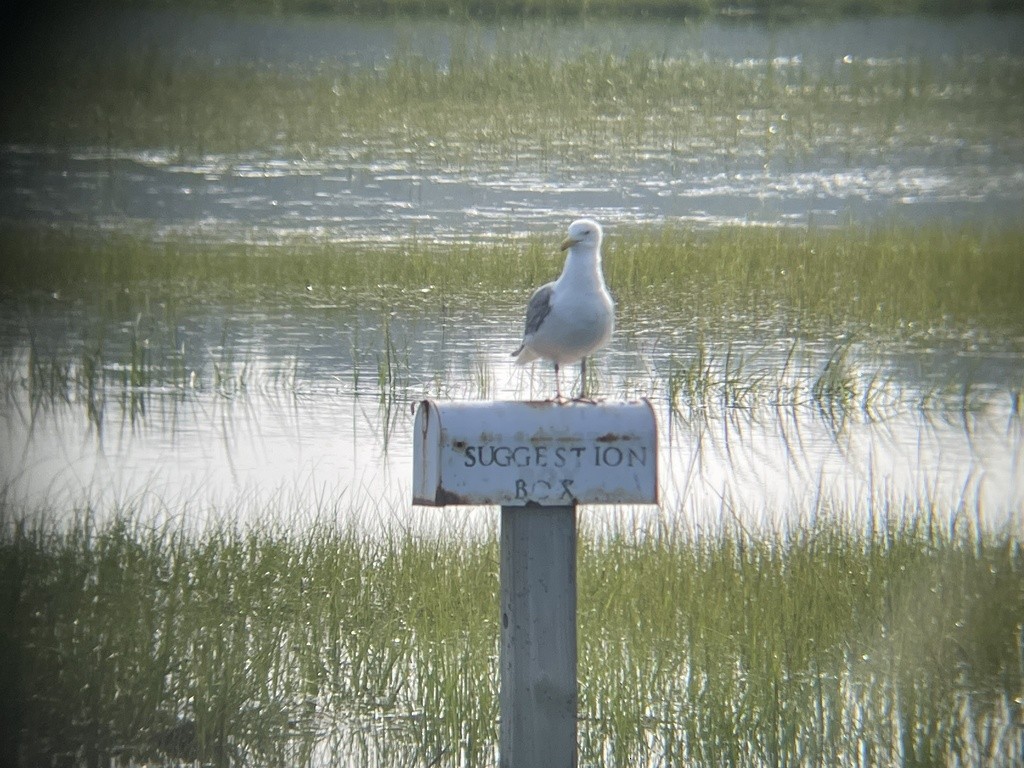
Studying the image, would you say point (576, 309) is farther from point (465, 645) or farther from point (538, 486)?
point (465, 645)

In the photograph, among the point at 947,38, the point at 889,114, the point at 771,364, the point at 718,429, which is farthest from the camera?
the point at 947,38

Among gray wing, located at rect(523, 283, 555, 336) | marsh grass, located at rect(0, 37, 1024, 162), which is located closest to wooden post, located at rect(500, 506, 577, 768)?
gray wing, located at rect(523, 283, 555, 336)

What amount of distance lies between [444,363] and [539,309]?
480cm

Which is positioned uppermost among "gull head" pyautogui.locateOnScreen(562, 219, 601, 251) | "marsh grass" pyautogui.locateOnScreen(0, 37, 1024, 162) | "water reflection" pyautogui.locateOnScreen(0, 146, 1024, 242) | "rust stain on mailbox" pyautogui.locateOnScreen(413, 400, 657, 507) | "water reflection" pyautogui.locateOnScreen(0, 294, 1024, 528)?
"marsh grass" pyautogui.locateOnScreen(0, 37, 1024, 162)

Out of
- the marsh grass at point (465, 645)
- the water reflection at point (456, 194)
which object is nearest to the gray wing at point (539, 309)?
the marsh grass at point (465, 645)

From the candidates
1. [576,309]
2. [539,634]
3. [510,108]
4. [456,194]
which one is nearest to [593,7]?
[510,108]

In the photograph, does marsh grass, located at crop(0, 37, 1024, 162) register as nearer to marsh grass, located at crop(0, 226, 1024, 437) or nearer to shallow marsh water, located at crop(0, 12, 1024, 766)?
shallow marsh water, located at crop(0, 12, 1024, 766)

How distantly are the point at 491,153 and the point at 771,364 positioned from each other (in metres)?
6.76

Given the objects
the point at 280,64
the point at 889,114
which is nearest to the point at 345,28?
the point at 280,64

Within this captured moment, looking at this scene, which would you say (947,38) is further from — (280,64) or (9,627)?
(9,627)

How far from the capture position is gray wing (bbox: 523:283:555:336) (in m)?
4.30

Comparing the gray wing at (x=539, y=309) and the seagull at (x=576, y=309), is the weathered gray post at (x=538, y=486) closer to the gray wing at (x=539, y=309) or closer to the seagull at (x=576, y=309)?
the seagull at (x=576, y=309)

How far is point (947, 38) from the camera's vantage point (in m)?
20.9

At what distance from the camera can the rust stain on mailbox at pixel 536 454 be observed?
130 inches
